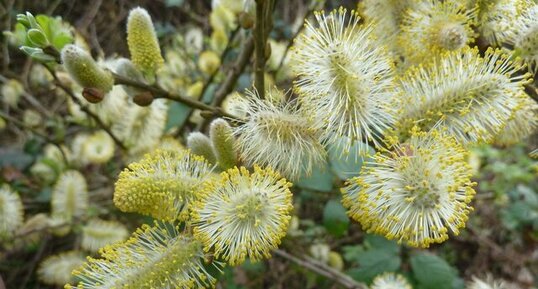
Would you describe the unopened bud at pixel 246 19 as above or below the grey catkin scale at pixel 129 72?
above

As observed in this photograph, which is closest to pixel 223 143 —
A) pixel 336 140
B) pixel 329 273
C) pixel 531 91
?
pixel 336 140

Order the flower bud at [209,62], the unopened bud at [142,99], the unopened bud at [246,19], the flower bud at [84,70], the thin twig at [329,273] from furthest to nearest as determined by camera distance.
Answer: the flower bud at [209,62]
the thin twig at [329,273]
the unopened bud at [246,19]
the unopened bud at [142,99]
the flower bud at [84,70]

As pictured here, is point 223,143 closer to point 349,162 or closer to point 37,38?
point 349,162

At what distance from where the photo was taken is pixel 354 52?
102 centimetres

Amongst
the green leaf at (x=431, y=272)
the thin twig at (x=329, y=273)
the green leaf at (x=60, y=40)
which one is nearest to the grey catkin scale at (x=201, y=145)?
the green leaf at (x=60, y=40)

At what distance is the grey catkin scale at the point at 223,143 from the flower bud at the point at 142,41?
0.27 metres

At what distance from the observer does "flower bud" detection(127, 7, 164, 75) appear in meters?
1.16

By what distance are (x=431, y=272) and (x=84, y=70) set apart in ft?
4.36

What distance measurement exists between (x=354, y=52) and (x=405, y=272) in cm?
115

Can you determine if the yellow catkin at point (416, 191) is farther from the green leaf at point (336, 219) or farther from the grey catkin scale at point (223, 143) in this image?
the green leaf at point (336, 219)

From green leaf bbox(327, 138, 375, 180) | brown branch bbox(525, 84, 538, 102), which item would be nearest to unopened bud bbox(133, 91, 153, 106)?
green leaf bbox(327, 138, 375, 180)

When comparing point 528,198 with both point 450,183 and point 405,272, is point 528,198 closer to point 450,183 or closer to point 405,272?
point 405,272

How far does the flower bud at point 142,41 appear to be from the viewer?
1.16 meters

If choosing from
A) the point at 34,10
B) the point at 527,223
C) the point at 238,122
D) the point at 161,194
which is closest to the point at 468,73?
the point at 238,122
